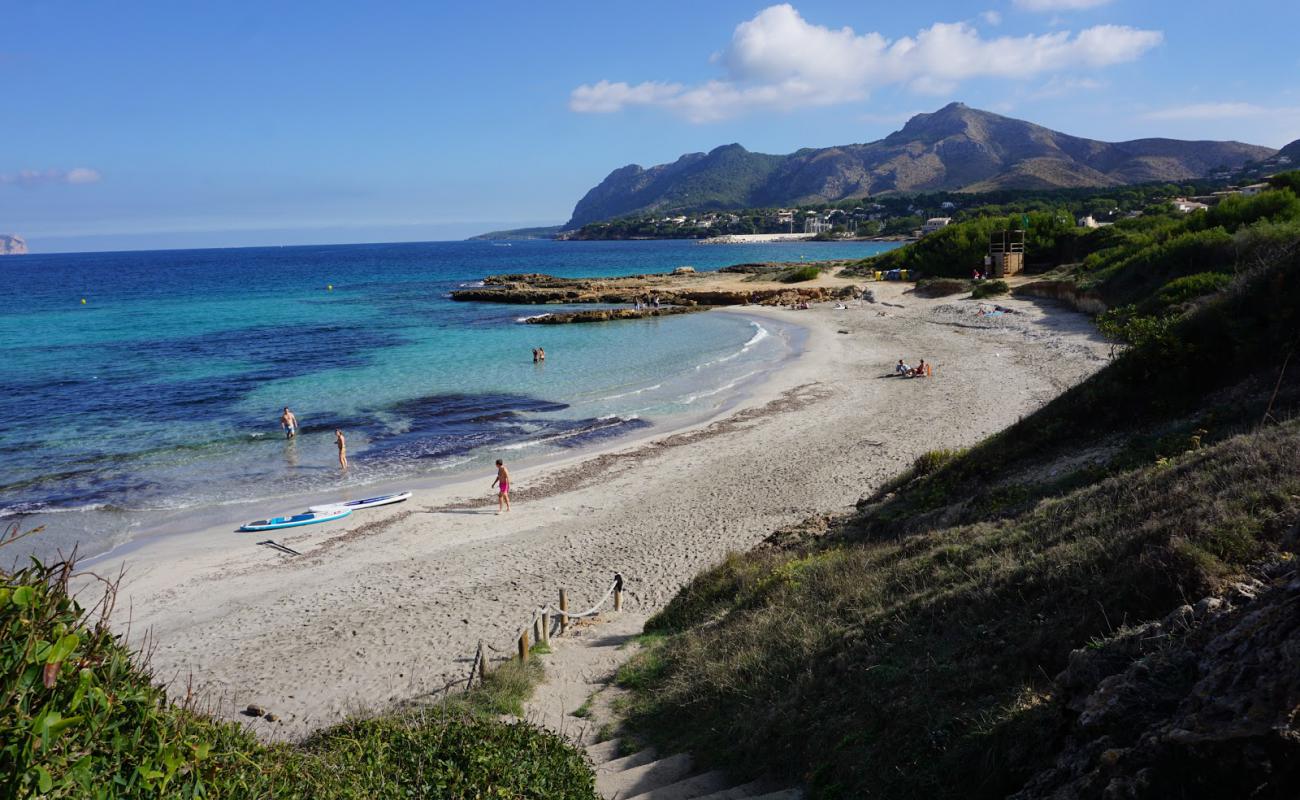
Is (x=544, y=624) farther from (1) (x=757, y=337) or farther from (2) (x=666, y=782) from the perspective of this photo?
(1) (x=757, y=337)

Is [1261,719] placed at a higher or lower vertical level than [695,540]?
higher

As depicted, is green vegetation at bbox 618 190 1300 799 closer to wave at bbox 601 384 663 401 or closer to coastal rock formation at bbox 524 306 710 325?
wave at bbox 601 384 663 401

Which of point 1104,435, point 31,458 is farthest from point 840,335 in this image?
point 31,458

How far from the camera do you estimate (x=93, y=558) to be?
51.8ft

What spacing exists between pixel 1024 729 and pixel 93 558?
17701mm

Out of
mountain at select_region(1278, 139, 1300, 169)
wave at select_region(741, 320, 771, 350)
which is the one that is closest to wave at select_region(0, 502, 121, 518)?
wave at select_region(741, 320, 771, 350)

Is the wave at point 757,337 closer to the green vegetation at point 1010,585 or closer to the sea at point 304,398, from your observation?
the sea at point 304,398

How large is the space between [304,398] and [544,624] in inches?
935

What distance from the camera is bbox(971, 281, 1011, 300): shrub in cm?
5050

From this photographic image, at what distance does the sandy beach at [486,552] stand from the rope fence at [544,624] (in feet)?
1.09

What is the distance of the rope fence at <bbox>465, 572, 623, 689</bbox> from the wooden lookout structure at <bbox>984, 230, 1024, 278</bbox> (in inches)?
2053

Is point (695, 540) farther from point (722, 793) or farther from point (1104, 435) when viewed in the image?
point (722, 793)

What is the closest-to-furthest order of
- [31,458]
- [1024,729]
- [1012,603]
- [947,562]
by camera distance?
[1024,729] < [1012,603] < [947,562] < [31,458]

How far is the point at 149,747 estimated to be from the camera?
10.8 feet
